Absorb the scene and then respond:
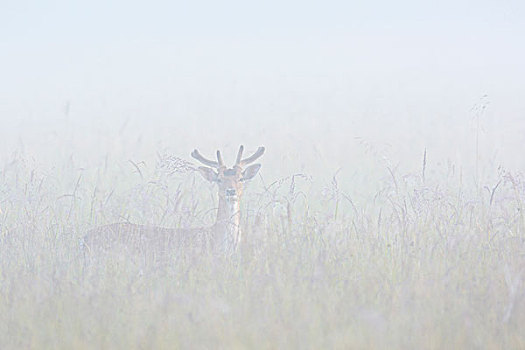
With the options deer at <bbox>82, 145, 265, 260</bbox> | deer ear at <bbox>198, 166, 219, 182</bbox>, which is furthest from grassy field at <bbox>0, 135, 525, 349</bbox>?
deer ear at <bbox>198, 166, 219, 182</bbox>

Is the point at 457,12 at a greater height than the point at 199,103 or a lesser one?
greater

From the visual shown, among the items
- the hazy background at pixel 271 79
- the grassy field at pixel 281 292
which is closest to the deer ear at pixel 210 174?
the grassy field at pixel 281 292

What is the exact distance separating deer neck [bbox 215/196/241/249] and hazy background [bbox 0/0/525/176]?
6.95 ft

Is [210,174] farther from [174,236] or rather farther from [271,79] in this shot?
[271,79]

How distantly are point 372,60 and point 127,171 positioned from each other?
19.1 meters

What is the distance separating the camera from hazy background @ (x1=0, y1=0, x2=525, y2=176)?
1212 cm

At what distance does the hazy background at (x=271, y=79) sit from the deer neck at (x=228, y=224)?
83.4 inches

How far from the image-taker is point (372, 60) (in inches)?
1090

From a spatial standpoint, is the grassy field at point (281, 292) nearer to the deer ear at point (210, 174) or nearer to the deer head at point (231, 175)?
the deer head at point (231, 175)

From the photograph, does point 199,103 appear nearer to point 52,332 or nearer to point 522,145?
point 522,145

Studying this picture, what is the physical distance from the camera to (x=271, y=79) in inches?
958

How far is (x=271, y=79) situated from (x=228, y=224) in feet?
60.5

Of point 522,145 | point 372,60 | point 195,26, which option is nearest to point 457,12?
point 372,60

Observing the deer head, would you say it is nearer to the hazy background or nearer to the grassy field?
the grassy field
